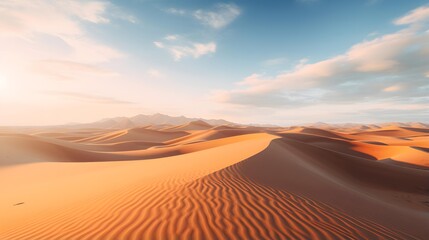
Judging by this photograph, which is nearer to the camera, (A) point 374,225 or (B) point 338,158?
(A) point 374,225

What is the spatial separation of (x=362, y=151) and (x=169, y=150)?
68.5 ft

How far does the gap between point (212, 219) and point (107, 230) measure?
6.30 feet

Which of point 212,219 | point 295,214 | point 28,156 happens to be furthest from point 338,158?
point 28,156

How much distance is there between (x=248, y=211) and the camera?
4680mm

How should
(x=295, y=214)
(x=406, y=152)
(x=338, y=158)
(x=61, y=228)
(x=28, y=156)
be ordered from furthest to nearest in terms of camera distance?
(x=406, y=152), (x=28, y=156), (x=338, y=158), (x=295, y=214), (x=61, y=228)

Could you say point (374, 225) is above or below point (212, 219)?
below

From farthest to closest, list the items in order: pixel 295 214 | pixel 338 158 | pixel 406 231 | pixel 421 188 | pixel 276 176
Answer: pixel 338 158 → pixel 421 188 → pixel 276 176 → pixel 406 231 → pixel 295 214

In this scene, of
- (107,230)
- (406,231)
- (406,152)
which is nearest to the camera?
(107,230)

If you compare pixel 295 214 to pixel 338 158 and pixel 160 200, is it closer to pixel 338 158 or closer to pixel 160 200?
pixel 160 200

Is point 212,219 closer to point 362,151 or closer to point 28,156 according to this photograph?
point 28,156

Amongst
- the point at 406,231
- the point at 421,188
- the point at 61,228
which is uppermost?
the point at 61,228

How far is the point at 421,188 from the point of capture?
1173 cm

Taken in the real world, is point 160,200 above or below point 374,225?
above

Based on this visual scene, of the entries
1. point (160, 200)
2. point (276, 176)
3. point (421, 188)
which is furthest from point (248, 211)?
point (421, 188)
